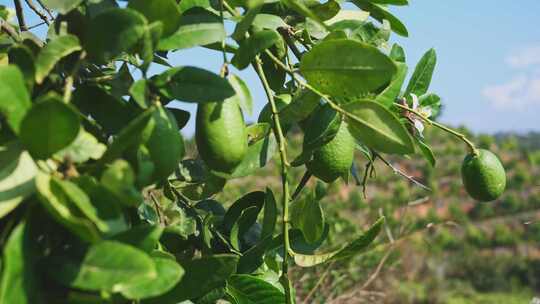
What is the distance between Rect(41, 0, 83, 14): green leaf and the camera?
0.54m

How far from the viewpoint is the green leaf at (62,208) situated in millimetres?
422

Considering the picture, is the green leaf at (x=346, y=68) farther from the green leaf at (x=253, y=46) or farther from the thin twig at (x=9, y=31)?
the thin twig at (x=9, y=31)

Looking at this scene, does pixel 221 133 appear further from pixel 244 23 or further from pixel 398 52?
pixel 398 52

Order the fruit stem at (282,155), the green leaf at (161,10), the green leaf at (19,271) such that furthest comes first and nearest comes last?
the fruit stem at (282,155), the green leaf at (161,10), the green leaf at (19,271)

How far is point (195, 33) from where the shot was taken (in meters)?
0.56

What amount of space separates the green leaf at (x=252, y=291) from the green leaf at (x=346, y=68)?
194 mm

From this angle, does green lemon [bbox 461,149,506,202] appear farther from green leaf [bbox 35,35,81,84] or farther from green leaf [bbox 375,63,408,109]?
green leaf [bbox 35,35,81,84]

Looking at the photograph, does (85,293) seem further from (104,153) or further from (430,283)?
(430,283)

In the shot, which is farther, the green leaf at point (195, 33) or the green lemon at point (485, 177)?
the green lemon at point (485, 177)

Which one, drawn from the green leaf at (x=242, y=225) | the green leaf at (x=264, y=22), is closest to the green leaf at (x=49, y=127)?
the green leaf at (x=264, y=22)

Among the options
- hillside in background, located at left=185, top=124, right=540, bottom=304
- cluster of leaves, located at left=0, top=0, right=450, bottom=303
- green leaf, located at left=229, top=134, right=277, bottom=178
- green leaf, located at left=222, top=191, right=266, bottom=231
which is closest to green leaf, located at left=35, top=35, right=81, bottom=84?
cluster of leaves, located at left=0, top=0, right=450, bottom=303

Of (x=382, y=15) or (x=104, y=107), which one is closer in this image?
(x=104, y=107)

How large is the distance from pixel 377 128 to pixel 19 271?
1.00 ft

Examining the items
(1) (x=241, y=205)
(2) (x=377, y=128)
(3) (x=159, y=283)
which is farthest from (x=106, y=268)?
(1) (x=241, y=205)
